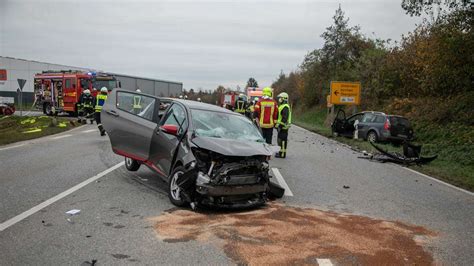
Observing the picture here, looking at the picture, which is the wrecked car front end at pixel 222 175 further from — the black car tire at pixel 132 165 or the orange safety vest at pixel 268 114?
the orange safety vest at pixel 268 114

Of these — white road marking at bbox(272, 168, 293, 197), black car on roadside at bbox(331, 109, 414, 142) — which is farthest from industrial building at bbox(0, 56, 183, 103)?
white road marking at bbox(272, 168, 293, 197)

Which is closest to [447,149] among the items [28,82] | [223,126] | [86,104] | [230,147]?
A: [223,126]

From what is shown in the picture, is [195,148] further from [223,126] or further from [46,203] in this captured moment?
[46,203]

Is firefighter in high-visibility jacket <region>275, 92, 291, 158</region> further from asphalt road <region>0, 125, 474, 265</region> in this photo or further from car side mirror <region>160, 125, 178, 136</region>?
car side mirror <region>160, 125, 178, 136</region>

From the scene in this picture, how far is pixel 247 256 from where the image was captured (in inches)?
181

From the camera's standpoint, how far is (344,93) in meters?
29.7

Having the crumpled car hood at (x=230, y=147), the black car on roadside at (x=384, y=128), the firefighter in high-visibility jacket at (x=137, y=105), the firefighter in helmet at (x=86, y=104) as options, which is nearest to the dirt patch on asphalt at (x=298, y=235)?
the crumpled car hood at (x=230, y=147)

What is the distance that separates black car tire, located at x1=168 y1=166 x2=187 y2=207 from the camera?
6.66m

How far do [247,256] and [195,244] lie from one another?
69 cm

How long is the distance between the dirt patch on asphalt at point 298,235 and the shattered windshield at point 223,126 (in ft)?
4.46

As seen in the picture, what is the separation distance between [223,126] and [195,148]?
1045 millimetres

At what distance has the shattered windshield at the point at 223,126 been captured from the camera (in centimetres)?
714

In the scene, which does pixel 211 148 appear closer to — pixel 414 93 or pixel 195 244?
pixel 195 244

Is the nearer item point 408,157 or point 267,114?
point 267,114
